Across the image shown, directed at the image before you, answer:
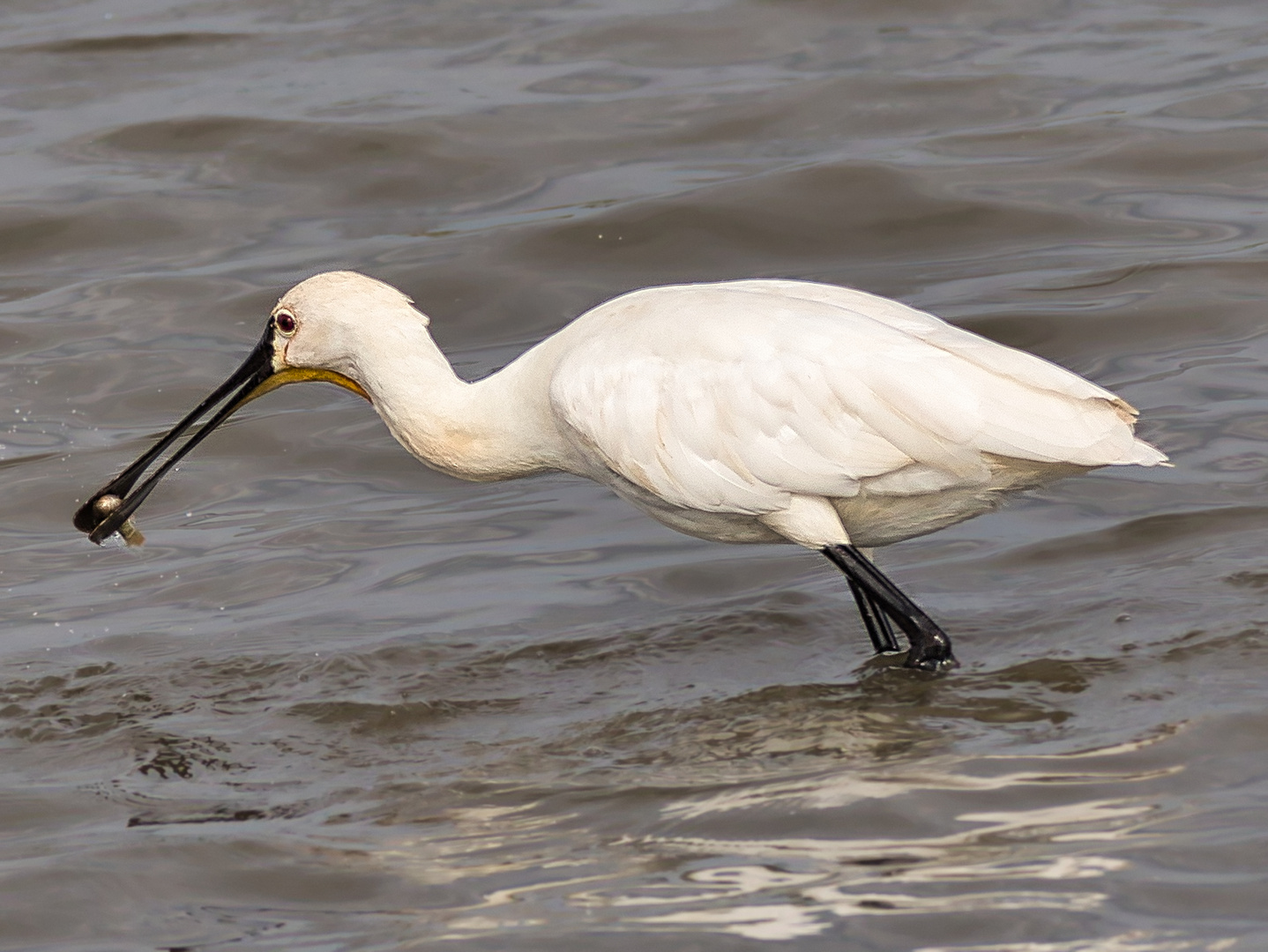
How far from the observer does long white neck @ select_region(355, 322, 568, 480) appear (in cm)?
816

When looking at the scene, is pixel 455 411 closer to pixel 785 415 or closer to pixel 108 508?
pixel 785 415

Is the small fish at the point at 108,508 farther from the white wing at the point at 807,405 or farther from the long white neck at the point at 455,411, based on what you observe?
the white wing at the point at 807,405

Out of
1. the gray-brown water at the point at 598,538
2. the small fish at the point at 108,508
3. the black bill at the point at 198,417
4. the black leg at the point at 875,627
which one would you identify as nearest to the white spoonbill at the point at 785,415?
the black leg at the point at 875,627

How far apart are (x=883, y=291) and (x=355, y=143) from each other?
4812mm

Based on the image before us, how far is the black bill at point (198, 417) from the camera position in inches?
337

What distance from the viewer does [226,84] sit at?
1784 centimetres

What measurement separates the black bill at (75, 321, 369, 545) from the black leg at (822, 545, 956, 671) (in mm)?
2039

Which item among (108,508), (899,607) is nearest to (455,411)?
(899,607)

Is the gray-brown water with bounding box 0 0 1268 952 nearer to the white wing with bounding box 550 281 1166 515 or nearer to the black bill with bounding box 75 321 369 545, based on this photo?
the black bill with bounding box 75 321 369 545

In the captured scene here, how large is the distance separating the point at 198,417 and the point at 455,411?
1344mm

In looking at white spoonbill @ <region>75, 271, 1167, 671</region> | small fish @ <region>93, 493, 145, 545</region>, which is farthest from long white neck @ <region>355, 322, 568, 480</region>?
small fish @ <region>93, 493, 145, 545</region>

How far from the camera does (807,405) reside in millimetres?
7645

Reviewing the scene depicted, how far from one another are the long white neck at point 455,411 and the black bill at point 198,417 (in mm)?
327

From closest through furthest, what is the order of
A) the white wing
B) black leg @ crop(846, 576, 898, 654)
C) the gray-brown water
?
the gray-brown water → the white wing → black leg @ crop(846, 576, 898, 654)
